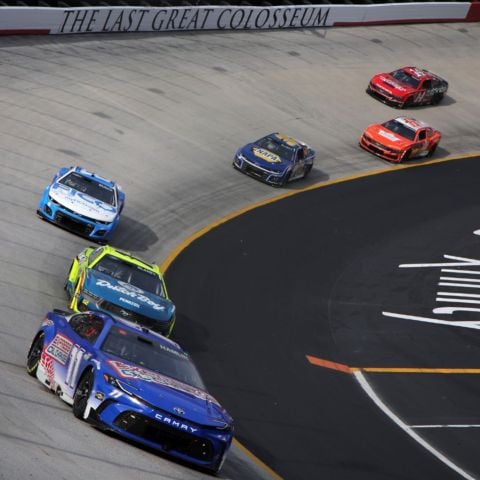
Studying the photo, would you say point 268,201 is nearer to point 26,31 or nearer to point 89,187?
point 89,187

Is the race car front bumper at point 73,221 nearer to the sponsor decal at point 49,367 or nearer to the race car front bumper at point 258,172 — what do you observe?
the race car front bumper at point 258,172

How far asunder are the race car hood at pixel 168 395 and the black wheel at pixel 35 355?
181 centimetres

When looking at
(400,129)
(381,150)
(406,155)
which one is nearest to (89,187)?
(381,150)

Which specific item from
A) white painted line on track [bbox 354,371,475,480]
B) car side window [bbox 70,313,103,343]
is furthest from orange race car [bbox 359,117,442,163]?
car side window [bbox 70,313,103,343]

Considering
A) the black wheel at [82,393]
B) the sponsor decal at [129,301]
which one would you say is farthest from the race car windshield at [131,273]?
the black wheel at [82,393]

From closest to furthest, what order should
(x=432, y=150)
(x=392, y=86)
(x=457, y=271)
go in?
(x=457, y=271) < (x=432, y=150) < (x=392, y=86)

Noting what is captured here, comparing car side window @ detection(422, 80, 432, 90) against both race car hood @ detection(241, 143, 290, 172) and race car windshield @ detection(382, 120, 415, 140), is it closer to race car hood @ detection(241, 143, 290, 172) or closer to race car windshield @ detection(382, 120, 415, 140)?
race car windshield @ detection(382, 120, 415, 140)

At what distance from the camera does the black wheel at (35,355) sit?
1684 centimetres

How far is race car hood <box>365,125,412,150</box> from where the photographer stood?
1527 inches

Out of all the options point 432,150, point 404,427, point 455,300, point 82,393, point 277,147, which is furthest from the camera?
point 432,150

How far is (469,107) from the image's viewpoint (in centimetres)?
4678

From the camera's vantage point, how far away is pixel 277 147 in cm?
3450

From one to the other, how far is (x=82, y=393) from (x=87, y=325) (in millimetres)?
1613

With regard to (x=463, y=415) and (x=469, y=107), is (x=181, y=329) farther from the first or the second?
(x=469, y=107)
